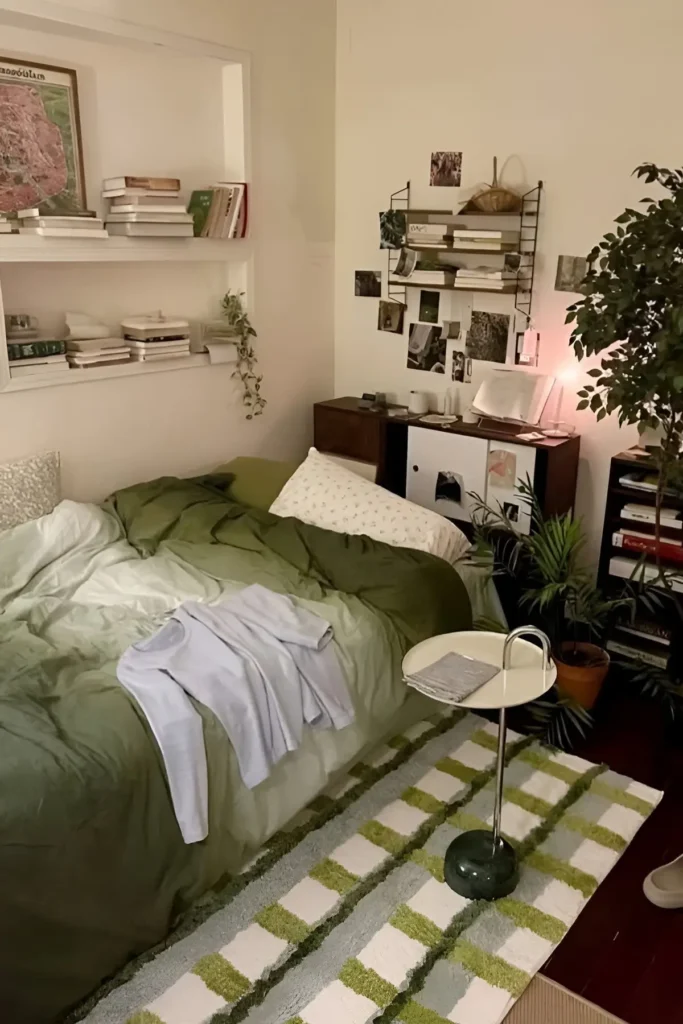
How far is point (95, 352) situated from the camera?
311cm

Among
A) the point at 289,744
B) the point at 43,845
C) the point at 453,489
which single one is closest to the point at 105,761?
the point at 43,845

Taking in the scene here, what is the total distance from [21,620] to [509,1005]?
1.58m

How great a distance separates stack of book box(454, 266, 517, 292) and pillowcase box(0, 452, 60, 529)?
1.70 meters

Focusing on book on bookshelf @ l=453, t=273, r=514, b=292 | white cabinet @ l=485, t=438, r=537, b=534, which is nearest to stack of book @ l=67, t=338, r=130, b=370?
book on bookshelf @ l=453, t=273, r=514, b=292

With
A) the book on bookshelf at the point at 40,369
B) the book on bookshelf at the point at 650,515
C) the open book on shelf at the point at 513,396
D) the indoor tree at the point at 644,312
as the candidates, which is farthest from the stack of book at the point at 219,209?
the book on bookshelf at the point at 650,515

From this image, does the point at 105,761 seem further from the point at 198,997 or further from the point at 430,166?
the point at 430,166

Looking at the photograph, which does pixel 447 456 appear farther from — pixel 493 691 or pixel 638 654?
pixel 493 691

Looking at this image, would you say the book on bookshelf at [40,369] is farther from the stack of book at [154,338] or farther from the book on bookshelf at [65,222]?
the book on bookshelf at [65,222]

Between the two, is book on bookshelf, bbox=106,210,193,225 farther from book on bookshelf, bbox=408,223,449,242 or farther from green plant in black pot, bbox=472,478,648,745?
green plant in black pot, bbox=472,478,648,745

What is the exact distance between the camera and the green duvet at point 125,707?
1.67m

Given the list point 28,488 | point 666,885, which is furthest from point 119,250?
point 666,885

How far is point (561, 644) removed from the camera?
2.91 meters

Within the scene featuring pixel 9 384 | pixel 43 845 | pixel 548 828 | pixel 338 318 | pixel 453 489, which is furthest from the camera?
pixel 338 318

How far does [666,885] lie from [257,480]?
2.01 m
